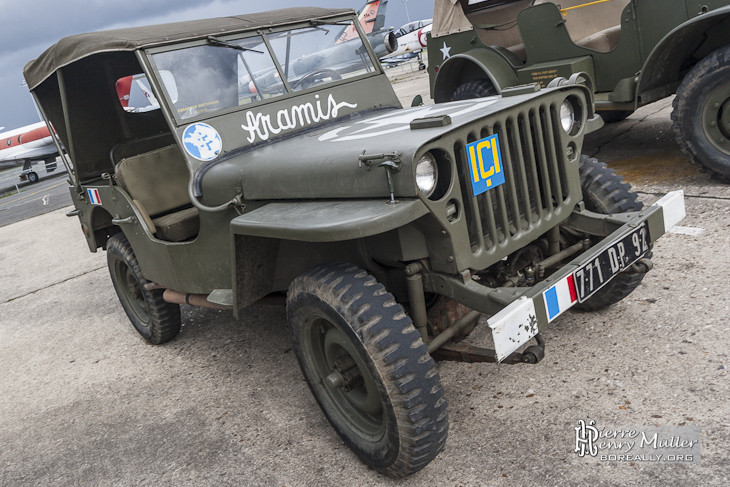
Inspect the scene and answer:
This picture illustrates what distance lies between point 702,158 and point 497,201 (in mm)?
3059

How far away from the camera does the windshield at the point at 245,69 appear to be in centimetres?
322

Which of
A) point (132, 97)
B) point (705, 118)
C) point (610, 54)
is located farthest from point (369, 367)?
point (610, 54)

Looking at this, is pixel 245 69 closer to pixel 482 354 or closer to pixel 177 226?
pixel 177 226

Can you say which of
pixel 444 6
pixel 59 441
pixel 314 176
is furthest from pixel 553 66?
pixel 59 441

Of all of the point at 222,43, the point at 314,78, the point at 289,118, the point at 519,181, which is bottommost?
the point at 519,181

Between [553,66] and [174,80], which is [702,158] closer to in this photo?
[553,66]

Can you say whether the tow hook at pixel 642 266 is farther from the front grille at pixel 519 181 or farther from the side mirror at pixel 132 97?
the side mirror at pixel 132 97

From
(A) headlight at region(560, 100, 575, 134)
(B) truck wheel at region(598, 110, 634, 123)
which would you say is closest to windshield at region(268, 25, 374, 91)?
(A) headlight at region(560, 100, 575, 134)

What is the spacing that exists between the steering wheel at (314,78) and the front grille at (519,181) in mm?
1450

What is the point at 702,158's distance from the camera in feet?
15.4

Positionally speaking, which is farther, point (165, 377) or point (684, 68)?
point (684, 68)

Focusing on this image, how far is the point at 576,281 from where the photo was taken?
2352 mm

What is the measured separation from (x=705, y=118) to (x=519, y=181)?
117 inches

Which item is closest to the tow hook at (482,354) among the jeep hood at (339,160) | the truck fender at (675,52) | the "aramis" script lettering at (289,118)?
the jeep hood at (339,160)
